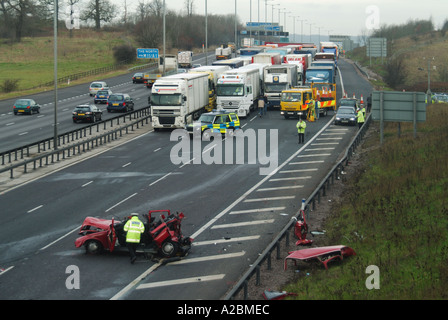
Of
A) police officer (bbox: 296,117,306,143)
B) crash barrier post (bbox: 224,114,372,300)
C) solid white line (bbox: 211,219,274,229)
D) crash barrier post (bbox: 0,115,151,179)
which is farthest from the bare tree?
solid white line (bbox: 211,219,274,229)

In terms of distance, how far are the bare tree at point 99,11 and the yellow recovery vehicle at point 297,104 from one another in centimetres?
10181

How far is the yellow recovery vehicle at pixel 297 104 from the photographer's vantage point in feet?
172

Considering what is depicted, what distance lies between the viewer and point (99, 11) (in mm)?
148875

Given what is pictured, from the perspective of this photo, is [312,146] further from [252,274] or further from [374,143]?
[252,274]

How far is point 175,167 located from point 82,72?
70.6 m

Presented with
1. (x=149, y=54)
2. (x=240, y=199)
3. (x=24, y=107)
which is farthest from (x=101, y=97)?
(x=240, y=199)

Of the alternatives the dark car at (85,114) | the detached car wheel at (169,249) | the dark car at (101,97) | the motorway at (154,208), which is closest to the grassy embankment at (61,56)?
→ the dark car at (101,97)

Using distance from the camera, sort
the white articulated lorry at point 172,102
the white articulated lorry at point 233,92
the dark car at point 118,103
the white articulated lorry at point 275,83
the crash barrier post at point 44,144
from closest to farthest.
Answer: the crash barrier post at point 44,144, the white articulated lorry at point 172,102, the white articulated lorry at point 233,92, the white articulated lorry at point 275,83, the dark car at point 118,103

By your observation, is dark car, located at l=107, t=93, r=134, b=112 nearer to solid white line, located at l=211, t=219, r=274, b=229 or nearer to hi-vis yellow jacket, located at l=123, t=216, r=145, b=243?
solid white line, located at l=211, t=219, r=274, b=229

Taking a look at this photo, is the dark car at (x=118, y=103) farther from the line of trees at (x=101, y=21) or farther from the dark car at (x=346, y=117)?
the line of trees at (x=101, y=21)

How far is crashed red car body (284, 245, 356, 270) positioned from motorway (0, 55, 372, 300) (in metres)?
1.59

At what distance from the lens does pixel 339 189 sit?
2819 cm

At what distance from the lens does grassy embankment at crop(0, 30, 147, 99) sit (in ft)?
328

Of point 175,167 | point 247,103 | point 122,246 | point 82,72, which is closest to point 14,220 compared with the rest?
point 122,246
